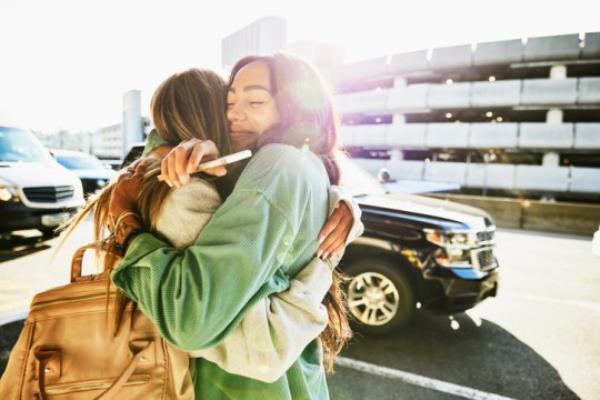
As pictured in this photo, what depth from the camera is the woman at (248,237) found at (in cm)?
83

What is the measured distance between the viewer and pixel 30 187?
22.1 ft

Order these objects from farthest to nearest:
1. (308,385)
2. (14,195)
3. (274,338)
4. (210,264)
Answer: (14,195)
(308,385)
(274,338)
(210,264)

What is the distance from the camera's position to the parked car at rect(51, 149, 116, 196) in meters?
12.4

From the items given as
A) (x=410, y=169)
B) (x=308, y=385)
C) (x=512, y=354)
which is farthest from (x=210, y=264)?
(x=410, y=169)

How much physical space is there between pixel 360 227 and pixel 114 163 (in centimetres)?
2315

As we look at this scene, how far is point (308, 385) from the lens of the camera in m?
1.19

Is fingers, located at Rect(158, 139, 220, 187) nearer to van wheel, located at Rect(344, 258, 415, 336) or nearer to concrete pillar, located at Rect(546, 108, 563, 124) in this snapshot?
van wheel, located at Rect(344, 258, 415, 336)

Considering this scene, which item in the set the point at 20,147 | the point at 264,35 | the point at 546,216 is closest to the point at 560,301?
the point at 546,216

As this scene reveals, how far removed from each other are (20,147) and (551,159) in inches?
1205

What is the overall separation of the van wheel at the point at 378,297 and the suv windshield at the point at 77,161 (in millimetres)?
12618

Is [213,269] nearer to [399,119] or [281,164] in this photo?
[281,164]

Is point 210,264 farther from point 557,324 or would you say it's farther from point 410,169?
point 410,169

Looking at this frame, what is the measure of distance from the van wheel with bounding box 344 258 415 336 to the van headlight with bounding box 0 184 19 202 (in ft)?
19.6

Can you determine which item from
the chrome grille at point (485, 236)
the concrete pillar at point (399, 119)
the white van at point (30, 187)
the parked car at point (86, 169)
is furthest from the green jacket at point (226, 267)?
the concrete pillar at point (399, 119)
